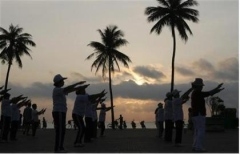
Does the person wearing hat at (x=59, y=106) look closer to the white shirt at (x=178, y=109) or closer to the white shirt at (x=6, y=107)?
the white shirt at (x=178, y=109)

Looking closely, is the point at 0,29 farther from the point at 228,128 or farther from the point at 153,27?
the point at 228,128

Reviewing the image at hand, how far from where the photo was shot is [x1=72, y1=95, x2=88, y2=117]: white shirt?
42.0 ft

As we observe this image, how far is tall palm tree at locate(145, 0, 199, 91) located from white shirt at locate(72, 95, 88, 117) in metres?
34.7

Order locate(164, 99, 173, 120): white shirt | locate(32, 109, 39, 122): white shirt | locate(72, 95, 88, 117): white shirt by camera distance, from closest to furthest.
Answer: locate(72, 95, 88, 117): white shirt → locate(164, 99, 173, 120): white shirt → locate(32, 109, 39, 122): white shirt

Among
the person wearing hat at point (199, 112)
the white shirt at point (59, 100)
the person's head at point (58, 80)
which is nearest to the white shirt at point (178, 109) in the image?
the person wearing hat at point (199, 112)

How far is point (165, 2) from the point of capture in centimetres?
4778

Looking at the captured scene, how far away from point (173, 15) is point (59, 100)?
37.7 metres

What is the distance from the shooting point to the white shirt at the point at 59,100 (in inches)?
421

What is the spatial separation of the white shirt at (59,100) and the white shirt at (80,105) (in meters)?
2.01

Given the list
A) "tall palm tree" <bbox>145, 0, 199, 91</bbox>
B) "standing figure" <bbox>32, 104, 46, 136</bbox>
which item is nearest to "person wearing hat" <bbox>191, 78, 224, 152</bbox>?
"standing figure" <bbox>32, 104, 46, 136</bbox>

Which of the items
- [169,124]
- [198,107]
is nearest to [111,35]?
[169,124]

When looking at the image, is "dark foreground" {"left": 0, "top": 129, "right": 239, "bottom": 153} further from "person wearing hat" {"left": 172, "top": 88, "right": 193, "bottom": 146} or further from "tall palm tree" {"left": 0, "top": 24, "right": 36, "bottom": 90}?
"tall palm tree" {"left": 0, "top": 24, "right": 36, "bottom": 90}

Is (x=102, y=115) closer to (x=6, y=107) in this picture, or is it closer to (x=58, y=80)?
(x=6, y=107)

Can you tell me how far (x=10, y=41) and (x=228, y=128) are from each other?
32017mm
